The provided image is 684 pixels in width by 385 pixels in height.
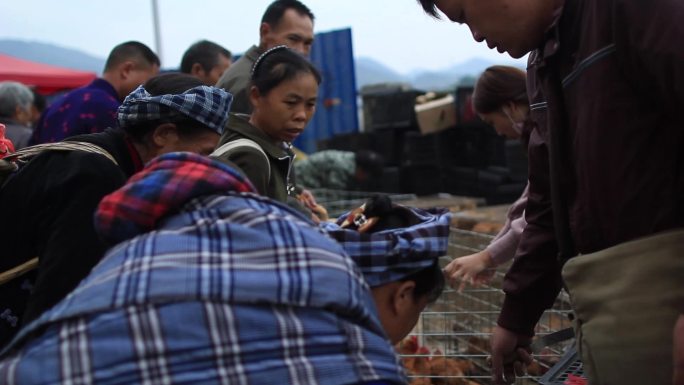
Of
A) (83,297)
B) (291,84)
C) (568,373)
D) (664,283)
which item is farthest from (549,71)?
(291,84)

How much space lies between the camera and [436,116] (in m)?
8.64

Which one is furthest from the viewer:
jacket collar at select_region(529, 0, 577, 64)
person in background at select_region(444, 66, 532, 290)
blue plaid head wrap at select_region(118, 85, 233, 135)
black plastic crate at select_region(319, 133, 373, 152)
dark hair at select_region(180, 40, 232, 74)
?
black plastic crate at select_region(319, 133, 373, 152)

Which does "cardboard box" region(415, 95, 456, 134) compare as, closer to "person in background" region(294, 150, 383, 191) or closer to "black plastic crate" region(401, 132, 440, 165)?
"black plastic crate" region(401, 132, 440, 165)

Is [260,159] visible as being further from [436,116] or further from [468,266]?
[436,116]

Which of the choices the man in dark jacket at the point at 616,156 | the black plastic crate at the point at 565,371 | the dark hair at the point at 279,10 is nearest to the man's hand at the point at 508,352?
the black plastic crate at the point at 565,371

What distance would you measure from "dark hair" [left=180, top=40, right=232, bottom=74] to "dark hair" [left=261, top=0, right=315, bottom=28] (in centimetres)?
87

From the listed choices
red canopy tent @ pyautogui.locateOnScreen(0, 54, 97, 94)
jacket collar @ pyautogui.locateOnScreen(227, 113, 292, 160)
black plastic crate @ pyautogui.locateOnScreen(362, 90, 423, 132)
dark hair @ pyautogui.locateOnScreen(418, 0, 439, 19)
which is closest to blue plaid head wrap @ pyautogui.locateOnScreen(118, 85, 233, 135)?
dark hair @ pyautogui.locateOnScreen(418, 0, 439, 19)

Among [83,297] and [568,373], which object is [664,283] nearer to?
[568,373]

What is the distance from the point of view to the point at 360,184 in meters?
8.12

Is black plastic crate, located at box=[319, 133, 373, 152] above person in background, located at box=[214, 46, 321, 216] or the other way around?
the other way around

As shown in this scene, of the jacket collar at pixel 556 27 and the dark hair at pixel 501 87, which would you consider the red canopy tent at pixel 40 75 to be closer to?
the dark hair at pixel 501 87

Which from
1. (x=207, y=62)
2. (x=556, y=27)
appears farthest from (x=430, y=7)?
(x=207, y=62)

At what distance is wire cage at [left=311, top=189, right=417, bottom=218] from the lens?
6.03m

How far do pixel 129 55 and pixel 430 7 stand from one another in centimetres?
247
